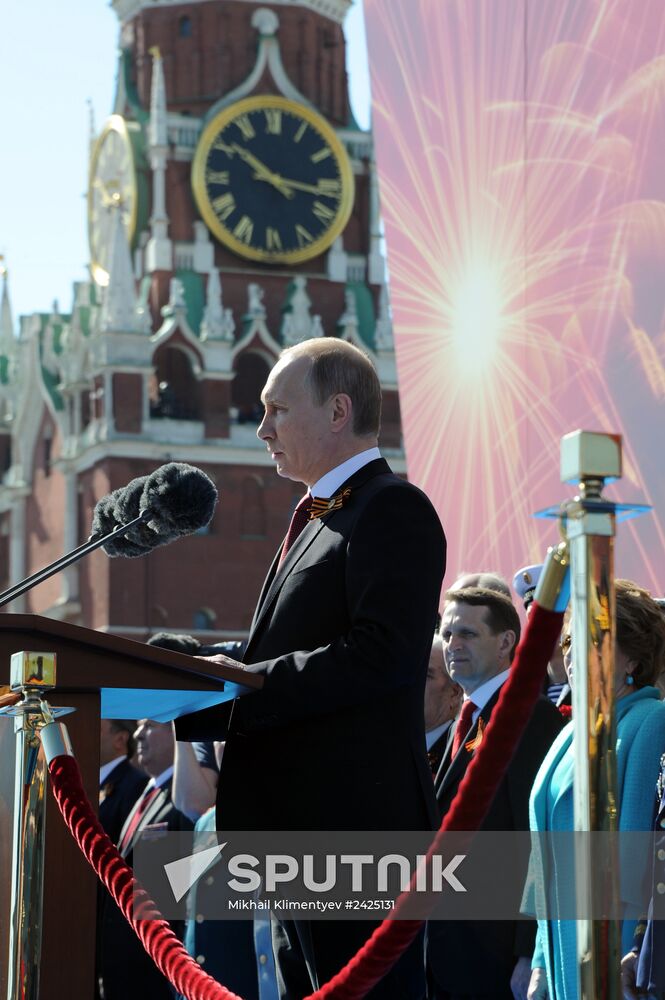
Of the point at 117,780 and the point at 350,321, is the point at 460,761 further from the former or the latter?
the point at 350,321

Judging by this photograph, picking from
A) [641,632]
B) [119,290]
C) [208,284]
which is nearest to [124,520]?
[641,632]

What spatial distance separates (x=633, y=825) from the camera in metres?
3.75

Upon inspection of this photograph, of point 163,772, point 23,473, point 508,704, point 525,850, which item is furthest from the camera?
point 23,473

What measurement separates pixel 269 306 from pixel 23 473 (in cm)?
792

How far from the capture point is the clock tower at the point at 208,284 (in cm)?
3909

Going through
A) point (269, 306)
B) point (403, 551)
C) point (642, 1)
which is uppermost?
point (269, 306)

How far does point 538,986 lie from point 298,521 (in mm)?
1171

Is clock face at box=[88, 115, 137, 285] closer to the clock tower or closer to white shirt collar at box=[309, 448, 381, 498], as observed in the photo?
the clock tower

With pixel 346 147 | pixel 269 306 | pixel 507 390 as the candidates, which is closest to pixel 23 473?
pixel 269 306

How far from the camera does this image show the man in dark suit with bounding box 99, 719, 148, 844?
7.38 meters

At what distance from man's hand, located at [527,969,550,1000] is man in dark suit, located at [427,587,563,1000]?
28 centimetres

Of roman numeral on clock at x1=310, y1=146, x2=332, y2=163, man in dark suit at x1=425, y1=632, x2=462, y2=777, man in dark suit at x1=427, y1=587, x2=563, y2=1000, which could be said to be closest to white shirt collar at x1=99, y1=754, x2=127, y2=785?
man in dark suit at x1=425, y1=632, x2=462, y2=777

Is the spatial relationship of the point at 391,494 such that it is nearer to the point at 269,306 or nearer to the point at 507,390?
the point at 507,390

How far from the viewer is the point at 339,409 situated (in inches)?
139
